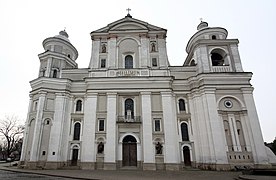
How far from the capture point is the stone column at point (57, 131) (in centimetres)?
2092

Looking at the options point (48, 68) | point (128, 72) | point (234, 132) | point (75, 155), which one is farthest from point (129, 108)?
point (234, 132)

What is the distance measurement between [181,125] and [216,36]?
13264 millimetres

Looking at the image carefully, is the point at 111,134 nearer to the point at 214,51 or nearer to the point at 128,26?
the point at 128,26

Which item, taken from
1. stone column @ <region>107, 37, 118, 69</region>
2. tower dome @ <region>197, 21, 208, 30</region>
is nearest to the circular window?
tower dome @ <region>197, 21, 208, 30</region>

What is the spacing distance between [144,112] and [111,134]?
14.8ft

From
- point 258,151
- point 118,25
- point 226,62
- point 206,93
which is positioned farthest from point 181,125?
point 118,25

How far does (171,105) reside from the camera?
74.3 ft

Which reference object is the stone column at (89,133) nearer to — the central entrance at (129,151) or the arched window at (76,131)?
the arched window at (76,131)

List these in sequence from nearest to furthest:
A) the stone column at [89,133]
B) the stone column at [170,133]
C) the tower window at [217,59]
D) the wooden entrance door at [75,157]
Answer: the stone column at [170,133] < the stone column at [89,133] < the wooden entrance door at [75,157] < the tower window at [217,59]

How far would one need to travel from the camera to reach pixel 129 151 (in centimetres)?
2188

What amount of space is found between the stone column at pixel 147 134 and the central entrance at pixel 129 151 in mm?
1476

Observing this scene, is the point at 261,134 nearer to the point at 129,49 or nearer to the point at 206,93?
the point at 206,93

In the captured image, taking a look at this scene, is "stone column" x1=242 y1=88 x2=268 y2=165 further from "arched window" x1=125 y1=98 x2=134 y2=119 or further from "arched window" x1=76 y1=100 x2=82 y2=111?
"arched window" x1=76 y1=100 x2=82 y2=111

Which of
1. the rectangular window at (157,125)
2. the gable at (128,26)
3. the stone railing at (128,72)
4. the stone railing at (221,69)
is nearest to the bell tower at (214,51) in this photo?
the stone railing at (221,69)
